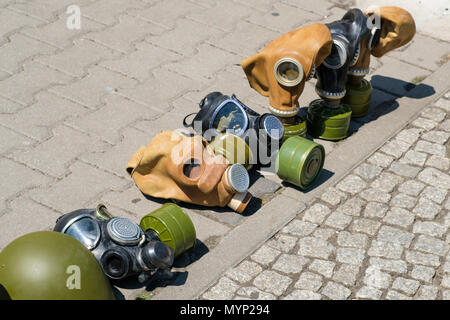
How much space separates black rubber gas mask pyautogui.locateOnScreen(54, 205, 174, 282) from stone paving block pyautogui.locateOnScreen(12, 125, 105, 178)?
1256 millimetres

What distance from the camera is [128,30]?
7.82m

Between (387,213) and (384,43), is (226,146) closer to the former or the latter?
(387,213)

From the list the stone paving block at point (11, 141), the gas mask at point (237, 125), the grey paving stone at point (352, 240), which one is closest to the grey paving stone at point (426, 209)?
the grey paving stone at point (352, 240)

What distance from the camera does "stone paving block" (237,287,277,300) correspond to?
4668 millimetres

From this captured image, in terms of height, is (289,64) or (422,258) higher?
(289,64)

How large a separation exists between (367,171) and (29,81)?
3.54 meters

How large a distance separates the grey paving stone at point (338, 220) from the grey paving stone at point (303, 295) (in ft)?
2.62

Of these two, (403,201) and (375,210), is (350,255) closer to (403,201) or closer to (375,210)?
(375,210)

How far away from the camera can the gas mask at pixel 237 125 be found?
5.62m

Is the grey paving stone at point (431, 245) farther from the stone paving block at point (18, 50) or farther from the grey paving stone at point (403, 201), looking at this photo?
the stone paving block at point (18, 50)

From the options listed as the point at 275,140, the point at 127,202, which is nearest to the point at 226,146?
the point at 275,140

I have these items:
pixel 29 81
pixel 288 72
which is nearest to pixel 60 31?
pixel 29 81

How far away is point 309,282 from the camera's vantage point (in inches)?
189
